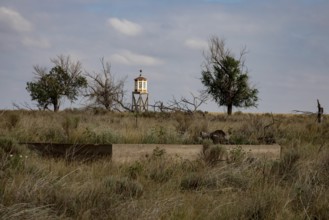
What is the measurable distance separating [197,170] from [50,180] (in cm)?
309

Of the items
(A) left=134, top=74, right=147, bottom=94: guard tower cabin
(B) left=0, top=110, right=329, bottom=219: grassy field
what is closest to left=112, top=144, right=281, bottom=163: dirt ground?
(B) left=0, top=110, right=329, bottom=219: grassy field

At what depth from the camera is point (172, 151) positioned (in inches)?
394

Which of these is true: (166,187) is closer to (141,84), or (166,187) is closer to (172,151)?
(172,151)

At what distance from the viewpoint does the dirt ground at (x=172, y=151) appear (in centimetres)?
928

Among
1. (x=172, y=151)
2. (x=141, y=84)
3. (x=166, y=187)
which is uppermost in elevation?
(x=141, y=84)

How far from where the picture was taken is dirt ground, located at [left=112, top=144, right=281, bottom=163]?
9280 mm

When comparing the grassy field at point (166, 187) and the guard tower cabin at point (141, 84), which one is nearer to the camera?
the grassy field at point (166, 187)

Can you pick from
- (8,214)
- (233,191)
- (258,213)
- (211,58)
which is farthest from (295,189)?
(211,58)

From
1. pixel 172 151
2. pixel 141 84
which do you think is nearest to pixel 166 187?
pixel 172 151

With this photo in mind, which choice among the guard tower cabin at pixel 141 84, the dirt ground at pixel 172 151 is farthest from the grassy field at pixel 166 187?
the guard tower cabin at pixel 141 84

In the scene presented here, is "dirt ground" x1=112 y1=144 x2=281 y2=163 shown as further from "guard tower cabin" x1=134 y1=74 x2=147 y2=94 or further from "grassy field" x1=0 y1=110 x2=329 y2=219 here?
"guard tower cabin" x1=134 y1=74 x2=147 y2=94

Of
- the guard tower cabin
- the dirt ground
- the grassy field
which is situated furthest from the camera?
the guard tower cabin

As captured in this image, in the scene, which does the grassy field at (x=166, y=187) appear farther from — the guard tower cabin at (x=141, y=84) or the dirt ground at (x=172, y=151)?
the guard tower cabin at (x=141, y=84)

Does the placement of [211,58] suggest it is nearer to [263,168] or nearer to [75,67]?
[75,67]
